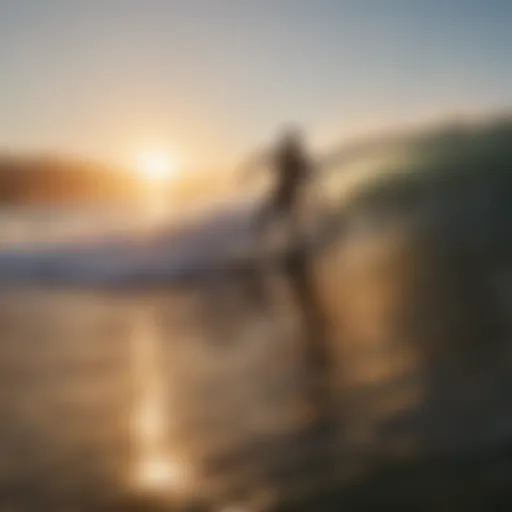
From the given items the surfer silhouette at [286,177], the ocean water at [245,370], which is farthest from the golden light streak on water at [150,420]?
the surfer silhouette at [286,177]

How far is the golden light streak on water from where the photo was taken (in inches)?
53.9

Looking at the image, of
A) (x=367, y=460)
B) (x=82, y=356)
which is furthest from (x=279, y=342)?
(x=367, y=460)

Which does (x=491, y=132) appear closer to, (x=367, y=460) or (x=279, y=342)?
(x=279, y=342)

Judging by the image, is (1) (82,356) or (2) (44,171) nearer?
(1) (82,356)

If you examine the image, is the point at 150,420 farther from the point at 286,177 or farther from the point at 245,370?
the point at 286,177

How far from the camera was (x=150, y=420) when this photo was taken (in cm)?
163

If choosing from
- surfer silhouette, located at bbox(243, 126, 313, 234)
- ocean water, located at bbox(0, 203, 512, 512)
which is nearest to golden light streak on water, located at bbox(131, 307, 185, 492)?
ocean water, located at bbox(0, 203, 512, 512)

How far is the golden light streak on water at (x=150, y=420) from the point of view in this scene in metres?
1.37

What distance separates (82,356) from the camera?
1.99 metres

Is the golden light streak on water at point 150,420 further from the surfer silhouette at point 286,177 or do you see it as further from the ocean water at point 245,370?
the surfer silhouette at point 286,177

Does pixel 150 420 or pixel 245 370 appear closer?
pixel 150 420

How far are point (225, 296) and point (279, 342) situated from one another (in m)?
0.49

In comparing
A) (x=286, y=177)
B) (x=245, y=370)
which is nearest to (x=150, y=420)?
(x=245, y=370)

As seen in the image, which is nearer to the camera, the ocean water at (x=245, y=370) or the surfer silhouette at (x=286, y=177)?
the ocean water at (x=245, y=370)
